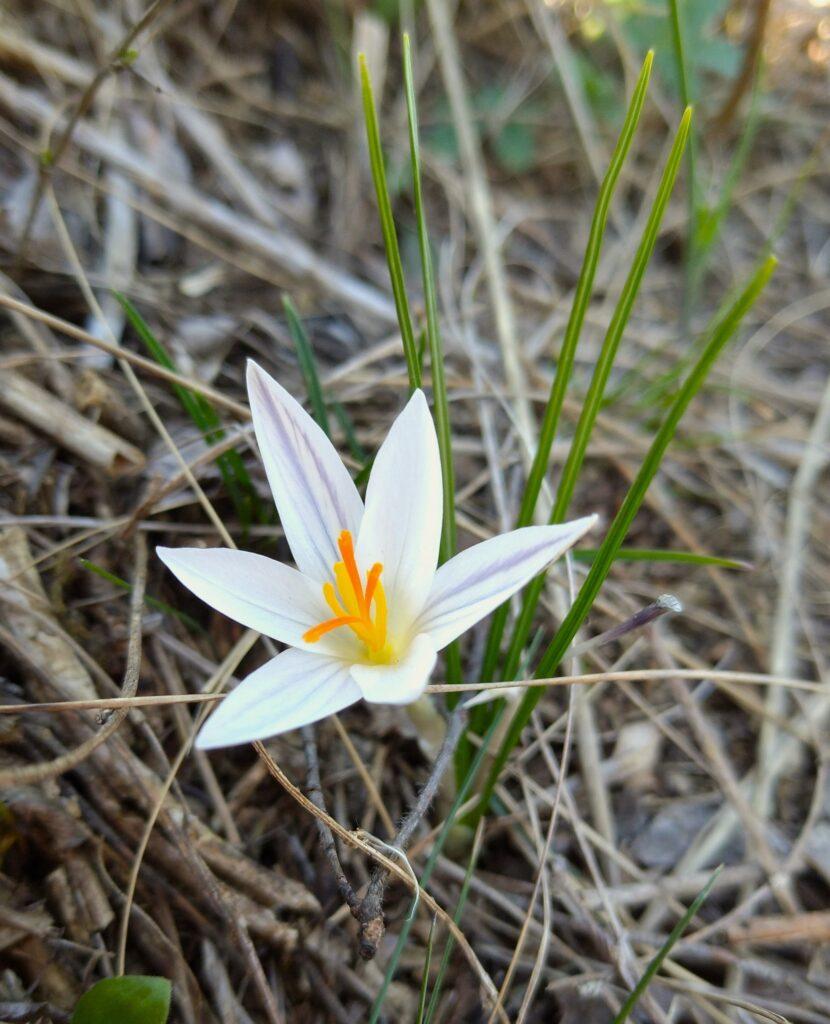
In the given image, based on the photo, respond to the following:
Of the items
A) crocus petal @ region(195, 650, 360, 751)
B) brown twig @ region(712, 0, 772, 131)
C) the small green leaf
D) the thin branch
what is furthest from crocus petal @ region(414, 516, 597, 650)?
brown twig @ region(712, 0, 772, 131)

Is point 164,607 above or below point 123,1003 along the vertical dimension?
above

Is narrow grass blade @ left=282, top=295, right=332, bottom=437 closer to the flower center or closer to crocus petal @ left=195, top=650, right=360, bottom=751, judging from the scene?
the flower center

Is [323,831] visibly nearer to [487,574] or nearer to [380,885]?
[380,885]

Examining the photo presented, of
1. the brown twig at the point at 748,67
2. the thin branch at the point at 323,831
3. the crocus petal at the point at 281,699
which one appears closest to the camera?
the crocus petal at the point at 281,699

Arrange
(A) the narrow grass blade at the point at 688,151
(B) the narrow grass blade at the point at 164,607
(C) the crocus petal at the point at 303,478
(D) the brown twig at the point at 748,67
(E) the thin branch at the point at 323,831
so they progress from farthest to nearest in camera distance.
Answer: (D) the brown twig at the point at 748,67
(A) the narrow grass blade at the point at 688,151
(B) the narrow grass blade at the point at 164,607
(C) the crocus petal at the point at 303,478
(E) the thin branch at the point at 323,831

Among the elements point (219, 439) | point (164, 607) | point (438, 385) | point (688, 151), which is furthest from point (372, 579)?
point (688, 151)

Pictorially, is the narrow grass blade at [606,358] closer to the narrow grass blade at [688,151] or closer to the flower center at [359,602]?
the narrow grass blade at [688,151]

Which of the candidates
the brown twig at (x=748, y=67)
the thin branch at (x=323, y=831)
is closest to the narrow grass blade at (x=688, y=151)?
the brown twig at (x=748, y=67)
